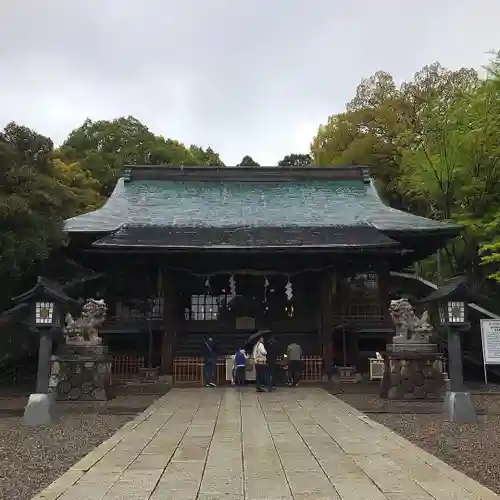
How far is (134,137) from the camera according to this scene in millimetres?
45750

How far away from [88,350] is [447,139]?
53.4 ft

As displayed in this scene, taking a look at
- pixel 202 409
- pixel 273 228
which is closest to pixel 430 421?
pixel 202 409

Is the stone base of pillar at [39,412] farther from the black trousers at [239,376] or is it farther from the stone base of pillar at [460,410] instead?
the stone base of pillar at [460,410]

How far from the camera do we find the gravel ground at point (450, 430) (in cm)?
728

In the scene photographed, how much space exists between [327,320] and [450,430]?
865cm

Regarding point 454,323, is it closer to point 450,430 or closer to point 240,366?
point 450,430

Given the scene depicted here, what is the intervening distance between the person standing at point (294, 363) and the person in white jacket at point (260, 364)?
1326 mm

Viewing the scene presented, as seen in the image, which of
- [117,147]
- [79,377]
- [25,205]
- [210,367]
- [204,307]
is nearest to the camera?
[79,377]

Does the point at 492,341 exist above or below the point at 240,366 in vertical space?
above

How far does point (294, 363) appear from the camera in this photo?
56.5 feet

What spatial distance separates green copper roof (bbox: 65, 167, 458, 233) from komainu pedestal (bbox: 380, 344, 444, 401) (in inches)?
227

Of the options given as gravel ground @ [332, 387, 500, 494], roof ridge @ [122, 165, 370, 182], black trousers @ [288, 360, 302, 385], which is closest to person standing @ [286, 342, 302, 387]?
black trousers @ [288, 360, 302, 385]

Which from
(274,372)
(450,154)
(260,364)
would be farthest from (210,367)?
(450,154)

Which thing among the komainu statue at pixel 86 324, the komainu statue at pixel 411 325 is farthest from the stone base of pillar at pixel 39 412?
A: the komainu statue at pixel 411 325
